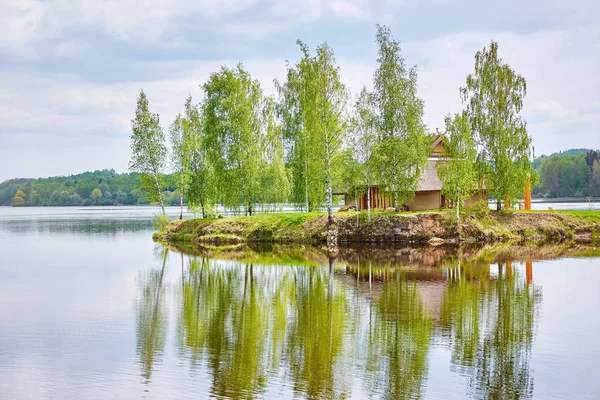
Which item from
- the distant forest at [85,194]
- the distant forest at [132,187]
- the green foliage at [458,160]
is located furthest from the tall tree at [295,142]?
the distant forest at [85,194]

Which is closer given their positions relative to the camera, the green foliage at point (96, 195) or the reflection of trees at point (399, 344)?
the reflection of trees at point (399, 344)

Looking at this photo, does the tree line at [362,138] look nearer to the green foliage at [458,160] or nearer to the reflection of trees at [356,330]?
the green foliage at [458,160]

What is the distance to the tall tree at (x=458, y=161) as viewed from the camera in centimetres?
4153

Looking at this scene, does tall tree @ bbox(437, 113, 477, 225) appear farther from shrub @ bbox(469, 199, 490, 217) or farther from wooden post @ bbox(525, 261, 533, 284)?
wooden post @ bbox(525, 261, 533, 284)

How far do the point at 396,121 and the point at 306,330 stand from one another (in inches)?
1164

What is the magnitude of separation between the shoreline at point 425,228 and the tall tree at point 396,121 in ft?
9.10

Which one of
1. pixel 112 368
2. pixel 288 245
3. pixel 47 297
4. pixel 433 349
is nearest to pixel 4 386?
pixel 112 368

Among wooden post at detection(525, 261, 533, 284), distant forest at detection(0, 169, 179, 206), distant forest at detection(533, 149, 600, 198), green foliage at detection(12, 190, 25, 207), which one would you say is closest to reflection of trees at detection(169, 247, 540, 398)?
wooden post at detection(525, 261, 533, 284)

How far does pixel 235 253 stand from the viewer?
38781 mm

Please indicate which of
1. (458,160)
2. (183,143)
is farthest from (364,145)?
(183,143)

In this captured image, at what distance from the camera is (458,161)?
41.5 m

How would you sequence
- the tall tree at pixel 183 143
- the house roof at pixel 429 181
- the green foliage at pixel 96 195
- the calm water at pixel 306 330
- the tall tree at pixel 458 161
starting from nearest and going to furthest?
the calm water at pixel 306 330
the tall tree at pixel 458 161
the house roof at pixel 429 181
the tall tree at pixel 183 143
the green foliage at pixel 96 195

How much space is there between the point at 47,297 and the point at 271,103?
31.1 m

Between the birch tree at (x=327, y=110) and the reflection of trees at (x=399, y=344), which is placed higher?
the birch tree at (x=327, y=110)
